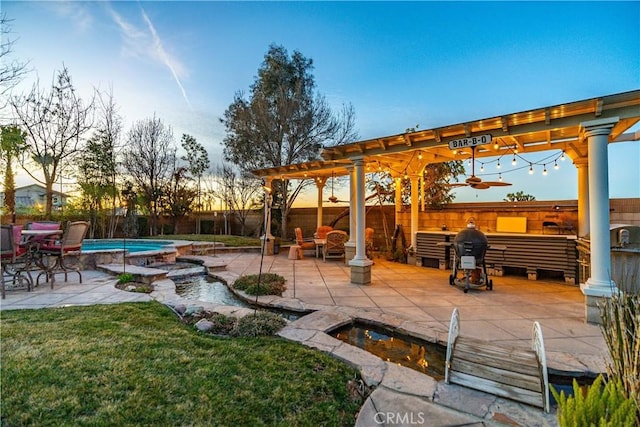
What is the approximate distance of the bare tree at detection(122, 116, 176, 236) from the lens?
1419 centimetres

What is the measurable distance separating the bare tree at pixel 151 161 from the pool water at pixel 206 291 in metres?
9.74

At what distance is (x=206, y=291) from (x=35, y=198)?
1167 centimetres

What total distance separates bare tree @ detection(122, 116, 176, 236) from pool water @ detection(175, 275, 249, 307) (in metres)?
9.74

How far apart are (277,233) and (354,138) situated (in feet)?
19.5

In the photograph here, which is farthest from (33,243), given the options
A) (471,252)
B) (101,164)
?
(101,164)

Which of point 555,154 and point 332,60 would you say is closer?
point 555,154

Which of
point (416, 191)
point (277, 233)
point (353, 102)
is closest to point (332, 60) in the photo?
point (353, 102)

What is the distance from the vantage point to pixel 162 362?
2.49m

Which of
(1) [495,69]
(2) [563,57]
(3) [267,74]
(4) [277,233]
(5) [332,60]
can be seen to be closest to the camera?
(2) [563,57]

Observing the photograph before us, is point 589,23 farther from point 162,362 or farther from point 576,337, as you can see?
point 162,362

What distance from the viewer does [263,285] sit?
17.2 ft

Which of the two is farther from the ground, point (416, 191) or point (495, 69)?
point (495, 69)

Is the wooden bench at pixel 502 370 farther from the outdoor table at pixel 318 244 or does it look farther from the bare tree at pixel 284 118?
the bare tree at pixel 284 118

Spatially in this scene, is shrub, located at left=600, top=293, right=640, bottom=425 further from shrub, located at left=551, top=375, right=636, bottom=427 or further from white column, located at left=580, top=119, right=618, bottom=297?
white column, located at left=580, top=119, right=618, bottom=297
